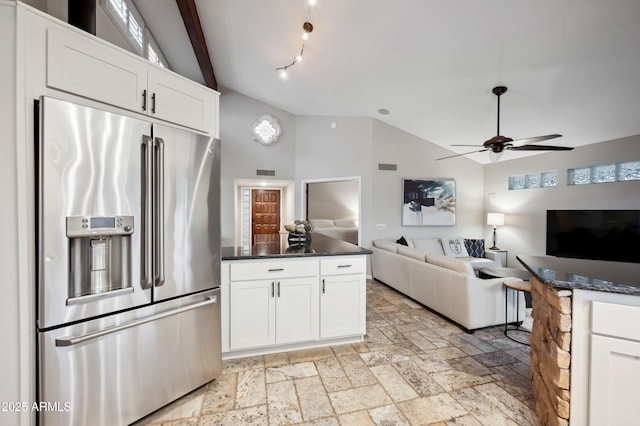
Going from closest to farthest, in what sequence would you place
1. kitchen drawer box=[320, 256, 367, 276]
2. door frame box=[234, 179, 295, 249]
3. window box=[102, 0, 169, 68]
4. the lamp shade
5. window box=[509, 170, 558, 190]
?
kitchen drawer box=[320, 256, 367, 276]
window box=[102, 0, 169, 68]
window box=[509, 170, 558, 190]
the lamp shade
door frame box=[234, 179, 295, 249]

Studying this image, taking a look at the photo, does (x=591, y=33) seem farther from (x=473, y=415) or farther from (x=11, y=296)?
(x=11, y=296)

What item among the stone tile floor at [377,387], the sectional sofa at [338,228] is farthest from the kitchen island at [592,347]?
the sectional sofa at [338,228]

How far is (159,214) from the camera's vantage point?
166 centimetres

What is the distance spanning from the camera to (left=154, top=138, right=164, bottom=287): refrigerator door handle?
5.39ft

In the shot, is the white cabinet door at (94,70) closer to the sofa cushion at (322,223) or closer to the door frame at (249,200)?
the door frame at (249,200)

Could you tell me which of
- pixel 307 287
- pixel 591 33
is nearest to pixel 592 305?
pixel 307 287

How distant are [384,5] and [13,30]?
276 cm

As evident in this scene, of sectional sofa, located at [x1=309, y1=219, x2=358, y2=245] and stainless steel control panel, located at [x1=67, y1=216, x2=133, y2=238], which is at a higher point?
stainless steel control panel, located at [x1=67, y1=216, x2=133, y2=238]

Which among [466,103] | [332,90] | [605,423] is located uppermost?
[332,90]

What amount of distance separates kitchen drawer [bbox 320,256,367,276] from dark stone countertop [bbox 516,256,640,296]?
50.0 inches

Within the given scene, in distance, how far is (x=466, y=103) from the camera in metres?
4.12

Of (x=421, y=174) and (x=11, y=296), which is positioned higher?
(x=421, y=174)

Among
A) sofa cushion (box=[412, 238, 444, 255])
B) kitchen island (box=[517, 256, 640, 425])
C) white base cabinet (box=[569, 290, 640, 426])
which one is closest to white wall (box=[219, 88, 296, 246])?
sofa cushion (box=[412, 238, 444, 255])

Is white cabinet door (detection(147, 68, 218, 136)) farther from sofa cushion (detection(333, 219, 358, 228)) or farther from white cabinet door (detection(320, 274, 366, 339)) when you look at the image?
sofa cushion (detection(333, 219, 358, 228))
